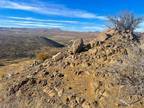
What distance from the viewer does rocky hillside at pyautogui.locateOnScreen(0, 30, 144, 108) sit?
50.9ft

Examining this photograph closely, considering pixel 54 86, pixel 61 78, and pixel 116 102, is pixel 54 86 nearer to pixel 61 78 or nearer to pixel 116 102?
pixel 61 78

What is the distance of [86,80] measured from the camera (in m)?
17.4

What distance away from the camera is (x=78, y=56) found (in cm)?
1970

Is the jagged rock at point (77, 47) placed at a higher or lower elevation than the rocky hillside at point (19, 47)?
higher

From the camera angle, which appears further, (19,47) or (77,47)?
(19,47)

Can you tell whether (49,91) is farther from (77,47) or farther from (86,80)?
(77,47)

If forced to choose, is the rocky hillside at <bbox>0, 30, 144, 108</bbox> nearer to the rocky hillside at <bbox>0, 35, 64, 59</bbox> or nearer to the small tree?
the small tree

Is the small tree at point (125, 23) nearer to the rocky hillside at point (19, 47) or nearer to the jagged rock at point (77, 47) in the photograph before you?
the jagged rock at point (77, 47)

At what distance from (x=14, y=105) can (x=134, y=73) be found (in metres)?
6.74

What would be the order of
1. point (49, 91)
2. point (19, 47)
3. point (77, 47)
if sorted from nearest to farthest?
1. point (49, 91)
2. point (77, 47)
3. point (19, 47)

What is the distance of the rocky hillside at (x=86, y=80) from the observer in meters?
15.5

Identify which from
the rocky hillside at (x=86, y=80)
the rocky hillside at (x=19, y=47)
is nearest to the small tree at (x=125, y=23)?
the rocky hillside at (x=86, y=80)

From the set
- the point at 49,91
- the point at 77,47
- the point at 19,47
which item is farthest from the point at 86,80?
the point at 19,47

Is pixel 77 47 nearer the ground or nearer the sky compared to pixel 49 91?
nearer the sky
